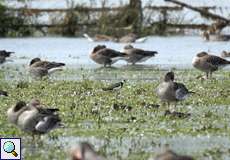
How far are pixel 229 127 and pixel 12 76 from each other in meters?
11.2

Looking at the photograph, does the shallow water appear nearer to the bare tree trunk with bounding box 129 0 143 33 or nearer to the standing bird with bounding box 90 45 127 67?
the standing bird with bounding box 90 45 127 67

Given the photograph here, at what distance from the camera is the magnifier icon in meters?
11.2

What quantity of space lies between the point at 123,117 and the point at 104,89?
4436mm

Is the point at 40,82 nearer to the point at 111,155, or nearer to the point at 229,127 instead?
the point at 229,127

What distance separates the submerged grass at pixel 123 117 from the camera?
1248 cm

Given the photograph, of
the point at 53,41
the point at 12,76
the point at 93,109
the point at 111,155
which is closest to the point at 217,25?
the point at 53,41

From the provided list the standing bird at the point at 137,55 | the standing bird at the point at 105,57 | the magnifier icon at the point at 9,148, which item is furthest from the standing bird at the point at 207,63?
the magnifier icon at the point at 9,148

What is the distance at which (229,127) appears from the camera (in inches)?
564

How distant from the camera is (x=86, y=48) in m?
36.3

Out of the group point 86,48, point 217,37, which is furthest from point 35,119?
point 217,37

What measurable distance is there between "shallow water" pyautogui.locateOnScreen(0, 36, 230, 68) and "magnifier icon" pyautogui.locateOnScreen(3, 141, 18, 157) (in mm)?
16152

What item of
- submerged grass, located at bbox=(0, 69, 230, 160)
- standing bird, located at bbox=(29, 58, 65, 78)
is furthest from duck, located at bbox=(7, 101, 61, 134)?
standing bird, located at bbox=(29, 58, 65, 78)

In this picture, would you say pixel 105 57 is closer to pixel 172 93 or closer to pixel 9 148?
pixel 172 93

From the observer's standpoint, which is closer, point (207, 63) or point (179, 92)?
point (179, 92)
